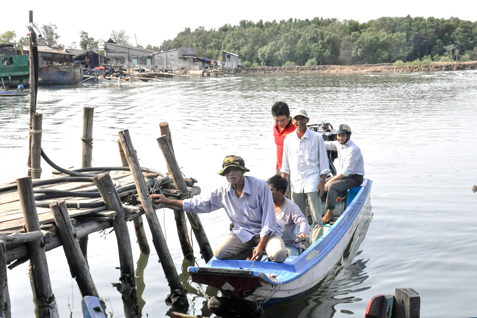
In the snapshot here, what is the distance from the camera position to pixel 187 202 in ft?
22.1

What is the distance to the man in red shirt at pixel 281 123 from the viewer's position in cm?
785

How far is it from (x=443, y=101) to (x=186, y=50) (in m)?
60.4

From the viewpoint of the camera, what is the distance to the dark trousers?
9166 mm

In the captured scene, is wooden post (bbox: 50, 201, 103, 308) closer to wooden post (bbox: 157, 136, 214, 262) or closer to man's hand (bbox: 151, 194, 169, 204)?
man's hand (bbox: 151, 194, 169, 204)

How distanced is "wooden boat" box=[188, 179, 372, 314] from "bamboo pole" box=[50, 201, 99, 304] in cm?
121

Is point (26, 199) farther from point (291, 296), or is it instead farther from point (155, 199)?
point (291, 296)

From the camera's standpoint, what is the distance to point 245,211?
21.0 feet

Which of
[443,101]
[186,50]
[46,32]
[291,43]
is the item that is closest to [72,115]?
[443,101]

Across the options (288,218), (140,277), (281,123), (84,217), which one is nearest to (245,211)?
(288,218)

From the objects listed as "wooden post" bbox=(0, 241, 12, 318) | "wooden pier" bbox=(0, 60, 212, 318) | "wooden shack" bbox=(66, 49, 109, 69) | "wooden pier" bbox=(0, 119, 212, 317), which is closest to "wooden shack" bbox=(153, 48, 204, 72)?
"wooden shack" bbox=(66, 49, 109, 69)

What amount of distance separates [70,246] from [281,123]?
3.61 meters

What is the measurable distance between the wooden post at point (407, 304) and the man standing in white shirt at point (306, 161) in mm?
3377

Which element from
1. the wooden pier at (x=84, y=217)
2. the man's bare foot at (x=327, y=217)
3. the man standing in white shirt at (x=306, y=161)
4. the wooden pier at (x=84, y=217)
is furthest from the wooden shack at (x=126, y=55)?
the man standing in white shirt at (x=306, y=161)

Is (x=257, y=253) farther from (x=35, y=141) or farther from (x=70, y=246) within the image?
(x=35, y=141)
